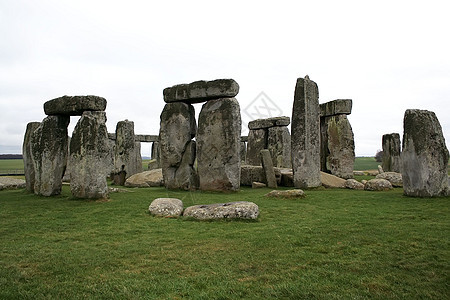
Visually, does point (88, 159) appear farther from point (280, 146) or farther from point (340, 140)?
point (280, 146)

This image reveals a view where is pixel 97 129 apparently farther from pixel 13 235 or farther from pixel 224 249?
pixel 224 249

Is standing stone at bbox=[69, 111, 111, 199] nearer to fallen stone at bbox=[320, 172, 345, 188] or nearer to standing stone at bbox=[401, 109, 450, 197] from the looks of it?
fallen stone at bbox=[320, 172, 345, 188]

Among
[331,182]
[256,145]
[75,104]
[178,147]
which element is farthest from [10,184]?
[256,145]

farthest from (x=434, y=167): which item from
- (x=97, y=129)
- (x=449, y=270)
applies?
(x=97, y=129)

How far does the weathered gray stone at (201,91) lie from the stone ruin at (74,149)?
10.0 feet

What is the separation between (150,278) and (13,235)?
2.91 meters

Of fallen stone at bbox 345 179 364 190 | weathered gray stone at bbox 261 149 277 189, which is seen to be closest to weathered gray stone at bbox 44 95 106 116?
weathered gray stone at bbox 261 149 277 189

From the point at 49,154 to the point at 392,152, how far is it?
15260 millimetres

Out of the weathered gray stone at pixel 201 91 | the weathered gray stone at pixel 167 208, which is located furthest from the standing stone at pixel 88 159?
the weathered gray stone at pixel 201 91

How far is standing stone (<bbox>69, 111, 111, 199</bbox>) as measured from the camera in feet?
27.1

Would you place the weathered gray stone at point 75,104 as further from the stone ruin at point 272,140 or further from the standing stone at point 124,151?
the stone ruin at point 272,140

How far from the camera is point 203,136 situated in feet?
34.8

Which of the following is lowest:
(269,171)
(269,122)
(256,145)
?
(269,171)

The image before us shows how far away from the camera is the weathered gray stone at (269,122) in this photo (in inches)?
735
